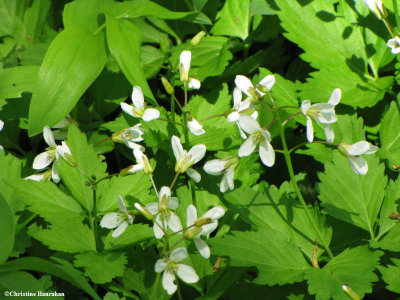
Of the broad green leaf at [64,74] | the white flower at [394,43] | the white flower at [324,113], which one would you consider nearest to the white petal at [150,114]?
the broad green leaf at [64,74]

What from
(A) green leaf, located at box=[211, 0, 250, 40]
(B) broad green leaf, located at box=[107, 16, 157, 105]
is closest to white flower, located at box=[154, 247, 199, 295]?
(B) broad green leaf, located at box=[107, 16, 157, 105]

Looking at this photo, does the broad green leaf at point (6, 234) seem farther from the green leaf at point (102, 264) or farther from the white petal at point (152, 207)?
the white petal at point (152, 207)

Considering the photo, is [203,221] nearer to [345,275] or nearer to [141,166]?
[141,166]

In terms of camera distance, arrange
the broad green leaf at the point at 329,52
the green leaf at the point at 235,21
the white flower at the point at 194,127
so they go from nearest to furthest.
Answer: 1. the white flower at the point at 194,127
2. the broad green leaf at the point at 329,52
3. the green leaf at the point at 235,21

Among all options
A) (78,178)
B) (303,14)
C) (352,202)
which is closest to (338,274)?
(352,202)

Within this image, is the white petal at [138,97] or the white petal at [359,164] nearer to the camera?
the white petal at [359,164]

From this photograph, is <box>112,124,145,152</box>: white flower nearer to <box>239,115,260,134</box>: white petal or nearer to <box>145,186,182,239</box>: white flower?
<box>145,186,182,239</box>: white flower

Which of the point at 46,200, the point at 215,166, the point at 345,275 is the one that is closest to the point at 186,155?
the point at 215,166
